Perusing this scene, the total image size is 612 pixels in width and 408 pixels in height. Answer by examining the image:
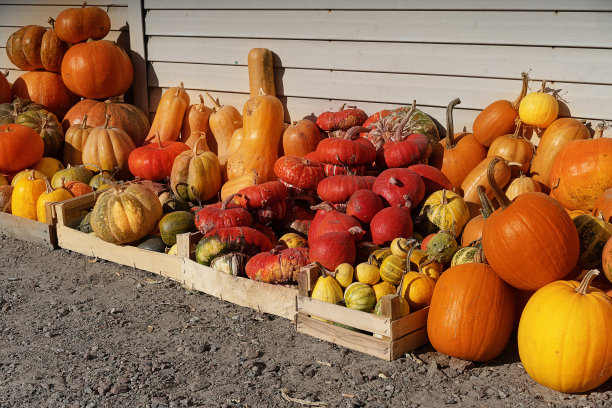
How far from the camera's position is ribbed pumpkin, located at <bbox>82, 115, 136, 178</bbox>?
681 centimetres

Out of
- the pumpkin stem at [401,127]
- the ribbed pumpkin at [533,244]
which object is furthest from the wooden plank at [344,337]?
the pumpkin stem at [401,127]

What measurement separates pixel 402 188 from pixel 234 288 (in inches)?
57.7

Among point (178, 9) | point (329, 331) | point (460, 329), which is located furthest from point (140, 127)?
point (460, 329)

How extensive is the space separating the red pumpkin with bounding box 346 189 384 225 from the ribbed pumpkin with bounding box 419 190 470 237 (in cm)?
36

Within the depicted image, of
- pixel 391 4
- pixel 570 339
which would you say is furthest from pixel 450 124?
pixel 570 339

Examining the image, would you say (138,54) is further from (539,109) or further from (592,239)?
(592,239)

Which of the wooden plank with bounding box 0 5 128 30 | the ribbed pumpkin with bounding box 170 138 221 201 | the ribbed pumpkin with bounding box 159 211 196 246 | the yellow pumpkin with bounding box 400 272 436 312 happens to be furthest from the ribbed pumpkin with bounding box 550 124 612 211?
the wooden plank with bounding box 0 5 128 30

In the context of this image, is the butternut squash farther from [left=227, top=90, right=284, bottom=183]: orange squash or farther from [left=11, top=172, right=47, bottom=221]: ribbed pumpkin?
[left=11, top=172, right=47, bottom=221]: ribbed pumpkin

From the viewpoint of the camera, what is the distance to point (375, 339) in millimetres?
3756

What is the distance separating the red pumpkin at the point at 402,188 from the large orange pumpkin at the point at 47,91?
5.12m

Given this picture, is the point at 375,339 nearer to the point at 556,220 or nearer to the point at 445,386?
the point at 445,386

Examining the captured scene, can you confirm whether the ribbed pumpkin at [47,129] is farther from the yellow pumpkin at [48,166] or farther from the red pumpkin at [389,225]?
the red pumpkin at [389,225]

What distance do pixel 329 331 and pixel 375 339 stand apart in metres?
0.34

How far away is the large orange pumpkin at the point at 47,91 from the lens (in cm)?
820
